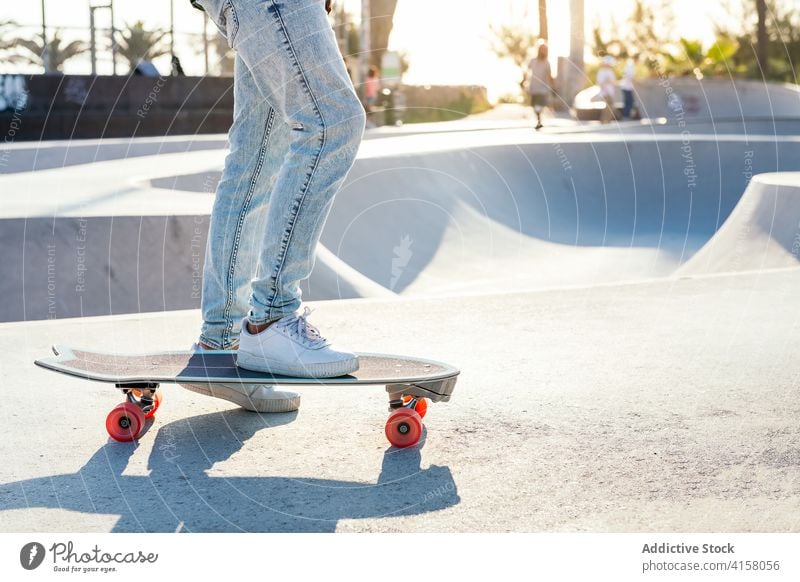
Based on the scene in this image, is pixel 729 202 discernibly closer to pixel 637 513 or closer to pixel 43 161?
pixel 43 161

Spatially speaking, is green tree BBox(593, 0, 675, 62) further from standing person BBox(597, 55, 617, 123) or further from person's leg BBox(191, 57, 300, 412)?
person's leg BBox(191, 57, 300, 412)

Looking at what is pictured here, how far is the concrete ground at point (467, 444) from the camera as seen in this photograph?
7.41 ft

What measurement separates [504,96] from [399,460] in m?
32.0

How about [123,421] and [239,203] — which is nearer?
[123,421]

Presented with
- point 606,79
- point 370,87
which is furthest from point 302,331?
point 370,87

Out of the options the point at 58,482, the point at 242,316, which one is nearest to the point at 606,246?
the point at 242,316

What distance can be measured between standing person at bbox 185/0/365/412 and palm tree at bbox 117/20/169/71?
14.8 metres

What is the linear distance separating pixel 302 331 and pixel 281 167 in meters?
0.47

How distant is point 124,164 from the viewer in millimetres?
11125

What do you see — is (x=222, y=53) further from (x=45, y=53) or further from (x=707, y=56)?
(x=707, y=56)

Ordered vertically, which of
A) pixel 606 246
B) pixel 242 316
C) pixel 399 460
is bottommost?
pixel 606 246

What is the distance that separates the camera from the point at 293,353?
9.13 ft

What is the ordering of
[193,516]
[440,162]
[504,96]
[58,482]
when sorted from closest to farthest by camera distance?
[193,516]
[58,482]
[440,162]
[504,96]

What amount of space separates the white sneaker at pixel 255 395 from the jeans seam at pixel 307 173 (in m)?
0.33
